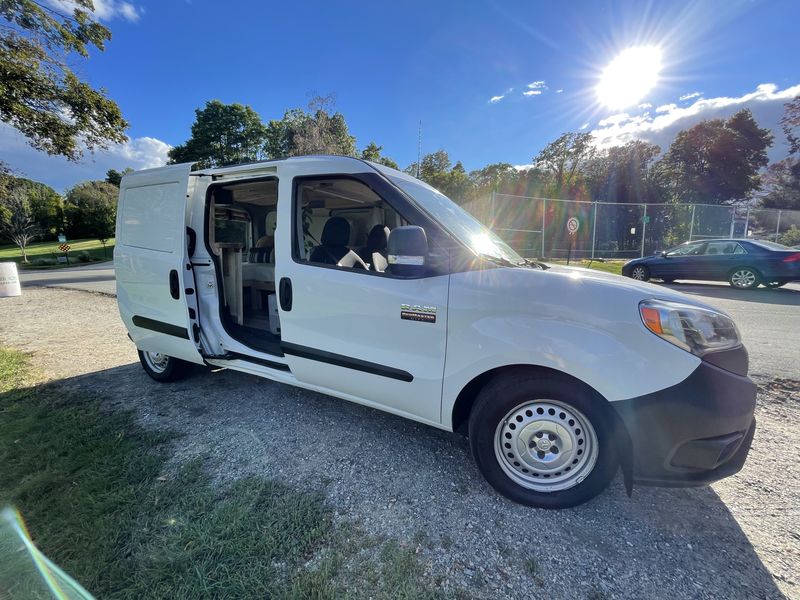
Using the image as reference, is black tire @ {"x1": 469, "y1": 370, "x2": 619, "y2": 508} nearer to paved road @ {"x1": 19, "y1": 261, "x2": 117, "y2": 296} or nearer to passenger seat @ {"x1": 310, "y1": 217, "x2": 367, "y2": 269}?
passenger seat @ {"x1": 310, "y1": 217, "x2": 367, "y2": 269}

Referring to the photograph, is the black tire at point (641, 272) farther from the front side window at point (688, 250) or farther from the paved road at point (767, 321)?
the paved road at point (767, 321)

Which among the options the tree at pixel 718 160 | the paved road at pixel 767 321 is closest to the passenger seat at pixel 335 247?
the paved road at pixel 767 321

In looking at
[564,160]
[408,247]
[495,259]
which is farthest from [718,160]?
[408,247]

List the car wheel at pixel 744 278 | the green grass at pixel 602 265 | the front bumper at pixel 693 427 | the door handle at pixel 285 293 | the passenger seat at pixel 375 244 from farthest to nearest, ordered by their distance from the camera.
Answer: the green grass at pixel 602 265 < the car wheel at pixel 744 278 < the passenger seat at pixel 375 244 < the door handle at pixel 285 293 < the front bumper at pixel 693 427

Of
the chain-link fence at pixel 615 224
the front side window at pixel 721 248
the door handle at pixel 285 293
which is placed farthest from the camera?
the chain-link fence at pixel 615 224

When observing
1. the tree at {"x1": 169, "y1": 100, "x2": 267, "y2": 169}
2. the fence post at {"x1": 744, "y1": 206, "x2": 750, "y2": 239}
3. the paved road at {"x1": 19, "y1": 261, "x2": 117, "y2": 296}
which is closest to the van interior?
the paved road at {"x1": 19, "y1": 261, "x2": 117, "y2": 296}

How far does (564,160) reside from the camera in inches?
1455

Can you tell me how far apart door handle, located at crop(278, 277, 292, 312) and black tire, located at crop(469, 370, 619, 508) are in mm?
1543

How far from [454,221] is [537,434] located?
4.92 feet

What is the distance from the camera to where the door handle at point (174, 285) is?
318 cm

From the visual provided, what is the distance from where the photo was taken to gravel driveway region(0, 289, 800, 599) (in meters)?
1.66

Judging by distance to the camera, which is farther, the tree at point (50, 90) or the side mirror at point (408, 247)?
the tree at point (50, 90)

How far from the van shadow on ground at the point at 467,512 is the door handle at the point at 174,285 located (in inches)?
42.9

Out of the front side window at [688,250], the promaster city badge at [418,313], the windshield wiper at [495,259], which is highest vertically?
the front side window at [688,250]
